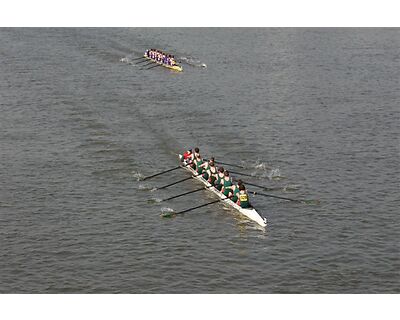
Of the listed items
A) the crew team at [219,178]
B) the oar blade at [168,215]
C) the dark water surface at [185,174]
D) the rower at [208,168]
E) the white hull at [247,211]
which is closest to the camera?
the dark water surface at [185,174]

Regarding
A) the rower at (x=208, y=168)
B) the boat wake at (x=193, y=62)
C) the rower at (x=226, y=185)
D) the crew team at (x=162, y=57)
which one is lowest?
the rower at (x=226, y=185)

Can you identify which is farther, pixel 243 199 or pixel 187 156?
pixel 187 156

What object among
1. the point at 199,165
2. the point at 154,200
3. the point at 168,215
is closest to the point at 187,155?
the point at 199,165

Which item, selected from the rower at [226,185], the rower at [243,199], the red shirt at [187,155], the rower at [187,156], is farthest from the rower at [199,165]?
the rower at [243,199]

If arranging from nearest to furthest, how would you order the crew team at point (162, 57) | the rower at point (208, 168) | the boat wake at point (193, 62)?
the rower at point (208, 168) → the crew team at point (162, 57) → the boat wake at point (193, 62)

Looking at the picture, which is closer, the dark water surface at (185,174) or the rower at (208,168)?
the dark water surface at (185,174)

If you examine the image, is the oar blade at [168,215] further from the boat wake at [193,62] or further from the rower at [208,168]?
the boat wake at [193,62]

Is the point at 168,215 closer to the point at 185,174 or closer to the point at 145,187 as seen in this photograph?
the point at 145,187
